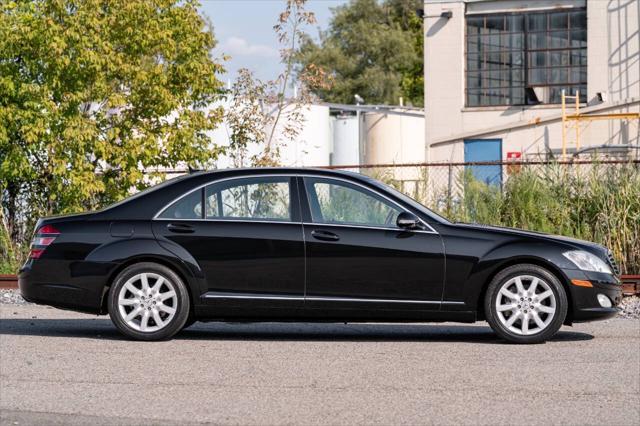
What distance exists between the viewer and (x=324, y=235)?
10078 mm

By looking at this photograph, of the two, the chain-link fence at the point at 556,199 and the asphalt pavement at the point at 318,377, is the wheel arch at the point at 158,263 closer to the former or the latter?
the asphalt pavement at the point at 318,377

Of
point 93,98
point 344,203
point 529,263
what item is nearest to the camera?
point 529,263

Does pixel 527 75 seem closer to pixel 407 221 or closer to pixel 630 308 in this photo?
pixel 630 308

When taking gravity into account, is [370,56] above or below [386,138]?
above

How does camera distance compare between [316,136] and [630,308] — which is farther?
[316,136]

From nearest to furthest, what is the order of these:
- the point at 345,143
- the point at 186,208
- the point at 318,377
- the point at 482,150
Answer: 1. the point at 318,377
2. the point at 186,208
3. the point at 482,150
4. the point at 345,143

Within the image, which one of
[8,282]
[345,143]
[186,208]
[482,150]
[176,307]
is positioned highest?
[345,143]

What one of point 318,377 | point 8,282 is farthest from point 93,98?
point 318,377

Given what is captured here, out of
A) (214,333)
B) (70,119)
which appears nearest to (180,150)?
(70,119)

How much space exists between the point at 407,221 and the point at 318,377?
87.5 inches

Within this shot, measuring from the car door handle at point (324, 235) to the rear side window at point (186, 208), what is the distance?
1.06 metres

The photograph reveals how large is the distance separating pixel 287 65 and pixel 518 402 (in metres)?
14.3

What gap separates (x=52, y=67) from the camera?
1791cm

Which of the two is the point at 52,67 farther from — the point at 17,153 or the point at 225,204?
the point at 225,204
